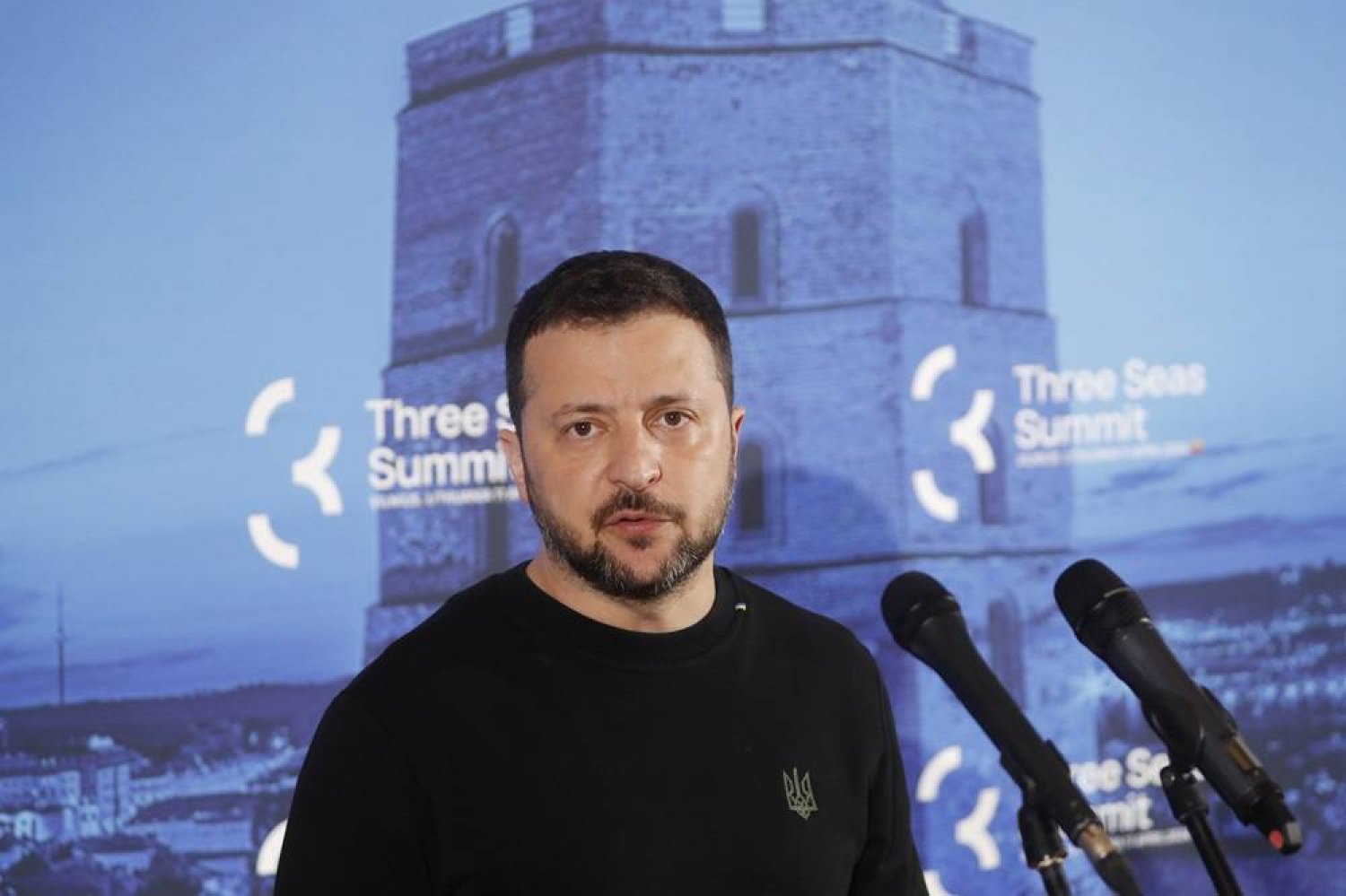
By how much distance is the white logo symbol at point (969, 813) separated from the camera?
4656 millimetres

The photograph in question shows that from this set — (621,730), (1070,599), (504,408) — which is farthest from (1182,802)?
(504,408)

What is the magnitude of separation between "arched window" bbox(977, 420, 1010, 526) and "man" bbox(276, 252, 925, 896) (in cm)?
298

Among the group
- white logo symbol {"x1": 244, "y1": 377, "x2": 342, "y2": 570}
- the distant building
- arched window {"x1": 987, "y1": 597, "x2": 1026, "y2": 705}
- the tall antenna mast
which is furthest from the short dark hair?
arched window {"x1": 987, "y1": 597, "x2": 1026, "y2": 705}

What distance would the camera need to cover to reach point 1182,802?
194cm

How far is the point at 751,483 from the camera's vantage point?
4.96m

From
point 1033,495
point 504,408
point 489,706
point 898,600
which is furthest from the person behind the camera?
point 1033,495

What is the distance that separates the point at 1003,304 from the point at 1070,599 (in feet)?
11.1

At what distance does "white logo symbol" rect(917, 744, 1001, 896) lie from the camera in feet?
15.3

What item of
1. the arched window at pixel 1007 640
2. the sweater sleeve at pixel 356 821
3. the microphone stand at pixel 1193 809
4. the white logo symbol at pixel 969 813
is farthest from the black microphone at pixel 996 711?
the arched window at pixel 1007 640

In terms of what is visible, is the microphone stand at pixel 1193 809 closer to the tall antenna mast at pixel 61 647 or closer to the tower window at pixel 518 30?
the tall antenna mast at pixel 61 647

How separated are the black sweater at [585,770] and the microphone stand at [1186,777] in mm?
419

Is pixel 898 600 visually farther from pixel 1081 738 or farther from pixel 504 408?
pixel 1081 738

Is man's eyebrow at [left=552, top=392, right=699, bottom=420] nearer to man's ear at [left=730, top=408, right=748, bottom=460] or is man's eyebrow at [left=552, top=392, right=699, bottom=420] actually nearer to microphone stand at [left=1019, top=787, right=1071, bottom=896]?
man's ear at [left=730, top=408, right=748, bottom=460]

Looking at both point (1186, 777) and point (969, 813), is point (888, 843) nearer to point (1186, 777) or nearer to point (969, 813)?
point (1186, 777)
